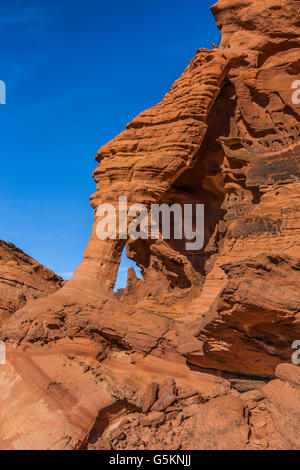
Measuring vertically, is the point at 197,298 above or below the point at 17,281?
below

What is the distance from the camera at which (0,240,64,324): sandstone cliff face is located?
10117 mm

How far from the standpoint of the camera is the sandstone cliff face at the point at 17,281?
33.2ft

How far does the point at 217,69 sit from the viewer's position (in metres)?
10.1

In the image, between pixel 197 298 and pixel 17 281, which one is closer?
pixel 197 298

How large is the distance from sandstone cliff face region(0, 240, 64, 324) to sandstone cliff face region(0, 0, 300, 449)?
126 centimetres

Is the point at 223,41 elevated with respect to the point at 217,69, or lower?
elevated

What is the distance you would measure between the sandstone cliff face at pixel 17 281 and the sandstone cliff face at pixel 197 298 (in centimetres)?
126

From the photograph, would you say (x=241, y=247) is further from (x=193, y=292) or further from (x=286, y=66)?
(x=286, y=66)

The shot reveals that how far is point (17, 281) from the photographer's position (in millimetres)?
10633

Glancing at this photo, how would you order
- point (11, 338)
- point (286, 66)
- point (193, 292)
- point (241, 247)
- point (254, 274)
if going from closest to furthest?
point (254, 274), point (11, 338), point (241, 247), point (286, 66), point (193, 292)

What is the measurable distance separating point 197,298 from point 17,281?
507 centimetres

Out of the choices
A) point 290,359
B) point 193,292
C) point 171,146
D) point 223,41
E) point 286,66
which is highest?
point 223,41
